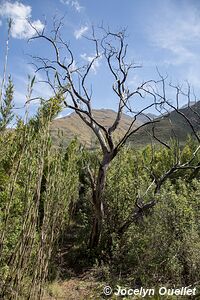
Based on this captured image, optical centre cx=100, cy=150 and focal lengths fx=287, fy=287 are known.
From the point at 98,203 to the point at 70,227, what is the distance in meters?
4.31

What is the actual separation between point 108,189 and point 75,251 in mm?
2309

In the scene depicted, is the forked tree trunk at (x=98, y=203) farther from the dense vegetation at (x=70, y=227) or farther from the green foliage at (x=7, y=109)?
the green foliage at (x=7, y=109)

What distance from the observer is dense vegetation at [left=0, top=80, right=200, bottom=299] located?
2.53 metres

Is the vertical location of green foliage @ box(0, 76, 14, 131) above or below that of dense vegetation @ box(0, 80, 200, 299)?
above

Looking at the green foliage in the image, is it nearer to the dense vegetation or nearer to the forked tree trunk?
the dense vegetation

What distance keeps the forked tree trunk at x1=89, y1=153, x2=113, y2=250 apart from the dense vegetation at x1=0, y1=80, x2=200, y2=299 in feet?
0.94

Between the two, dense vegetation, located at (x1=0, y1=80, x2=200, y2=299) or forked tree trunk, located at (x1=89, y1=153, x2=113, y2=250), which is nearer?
dense vegetation, located at (x1=0, y1=80, x2=200, y2=299)

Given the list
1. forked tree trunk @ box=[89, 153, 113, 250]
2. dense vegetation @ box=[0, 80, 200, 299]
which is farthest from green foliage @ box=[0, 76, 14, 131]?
forked tree trunk @ box=[89, 153, 113, 250]

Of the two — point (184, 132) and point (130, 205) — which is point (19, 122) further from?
point (184, 132)

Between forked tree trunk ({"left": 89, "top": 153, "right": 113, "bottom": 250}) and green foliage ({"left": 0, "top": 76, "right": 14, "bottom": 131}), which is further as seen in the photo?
forked tree trunk ({"left": 89, "top": 153, "right": 113, "bottom": 250})

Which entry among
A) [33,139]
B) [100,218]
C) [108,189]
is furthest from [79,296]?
[33,139]

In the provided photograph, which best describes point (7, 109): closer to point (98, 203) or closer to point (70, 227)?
point (98, 203)

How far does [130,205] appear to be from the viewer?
960 cm

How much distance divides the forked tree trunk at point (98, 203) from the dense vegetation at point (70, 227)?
0.94 feet
